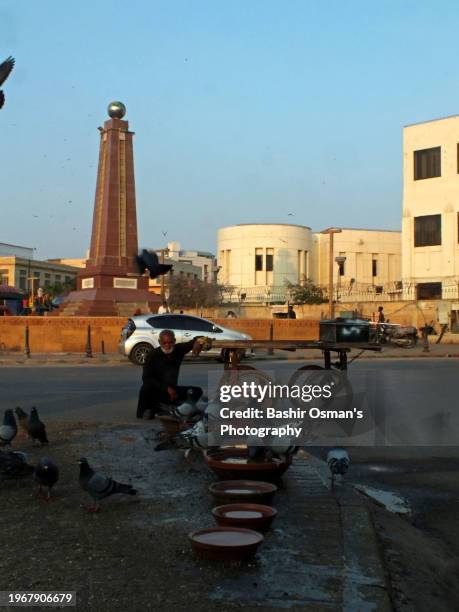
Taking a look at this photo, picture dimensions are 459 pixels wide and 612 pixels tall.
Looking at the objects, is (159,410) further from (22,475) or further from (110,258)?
(110,258)

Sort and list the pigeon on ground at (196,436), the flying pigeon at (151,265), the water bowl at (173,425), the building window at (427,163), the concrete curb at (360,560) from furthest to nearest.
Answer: the building window at (427,163)
the flying pigeon at (151,265)
the water bowl at (173,425)
the pigeon on ground at (196,436)
the concrete curb at (360,560)

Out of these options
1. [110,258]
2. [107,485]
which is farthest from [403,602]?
[110,258]

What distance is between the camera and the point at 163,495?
236 inches

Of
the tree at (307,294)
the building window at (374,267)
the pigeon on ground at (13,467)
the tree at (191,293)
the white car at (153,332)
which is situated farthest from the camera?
the building window at (374,267)

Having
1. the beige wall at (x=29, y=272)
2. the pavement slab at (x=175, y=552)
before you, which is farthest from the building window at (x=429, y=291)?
the beige wall at (x=29, y=272)

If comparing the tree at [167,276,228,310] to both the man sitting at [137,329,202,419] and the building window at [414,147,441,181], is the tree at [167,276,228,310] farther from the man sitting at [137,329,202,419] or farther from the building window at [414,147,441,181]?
the man sitting at [137,329,202,419]

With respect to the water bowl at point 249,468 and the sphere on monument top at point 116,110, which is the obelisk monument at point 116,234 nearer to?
the sphere on monument top at point 116,110

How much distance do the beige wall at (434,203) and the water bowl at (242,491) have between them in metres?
37.4

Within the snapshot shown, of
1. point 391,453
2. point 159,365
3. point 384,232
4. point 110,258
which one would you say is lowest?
point 391,453

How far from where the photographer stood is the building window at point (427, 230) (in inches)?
Result: 1719

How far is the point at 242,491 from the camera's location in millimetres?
5336

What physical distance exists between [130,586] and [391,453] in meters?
5.28

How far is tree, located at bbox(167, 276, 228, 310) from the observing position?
58812 millimetres

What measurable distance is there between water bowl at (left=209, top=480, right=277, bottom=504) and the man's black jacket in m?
3.76
